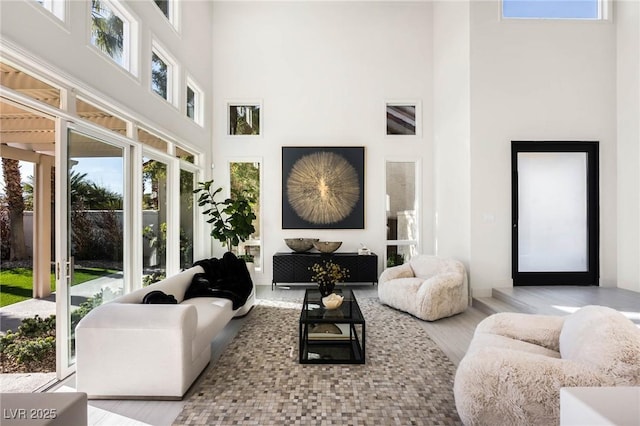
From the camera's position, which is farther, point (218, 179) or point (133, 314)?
point (218, 179)

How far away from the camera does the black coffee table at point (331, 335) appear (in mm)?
2930

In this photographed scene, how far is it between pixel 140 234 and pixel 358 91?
4.54m

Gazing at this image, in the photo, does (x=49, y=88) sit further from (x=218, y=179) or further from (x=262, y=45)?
(x=262, y=45)

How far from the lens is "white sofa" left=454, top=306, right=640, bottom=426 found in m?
1.63

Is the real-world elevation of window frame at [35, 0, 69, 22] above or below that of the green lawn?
above

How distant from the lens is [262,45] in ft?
20.7

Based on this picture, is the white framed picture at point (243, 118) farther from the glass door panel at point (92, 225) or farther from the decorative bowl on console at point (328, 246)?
the glass door panel at point (92, 225)

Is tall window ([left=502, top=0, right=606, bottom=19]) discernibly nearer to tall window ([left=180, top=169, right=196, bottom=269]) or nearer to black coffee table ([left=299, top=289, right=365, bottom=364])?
black coffee table ([left=299, top=289, right=365, bottom=364])

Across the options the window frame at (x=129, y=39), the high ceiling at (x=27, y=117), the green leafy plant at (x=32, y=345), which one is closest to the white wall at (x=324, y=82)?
the window frame at (x=129, y=39)

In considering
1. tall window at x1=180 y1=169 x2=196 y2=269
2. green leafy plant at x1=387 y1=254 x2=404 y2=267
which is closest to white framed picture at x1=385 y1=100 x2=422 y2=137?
green leafy plant at x1=387 y1=254 x2=404 y2=267

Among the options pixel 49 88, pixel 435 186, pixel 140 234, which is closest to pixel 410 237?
pixel 435 186

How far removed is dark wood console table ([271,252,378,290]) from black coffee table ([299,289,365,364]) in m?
2.17

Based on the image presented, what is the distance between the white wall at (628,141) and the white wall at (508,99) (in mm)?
323

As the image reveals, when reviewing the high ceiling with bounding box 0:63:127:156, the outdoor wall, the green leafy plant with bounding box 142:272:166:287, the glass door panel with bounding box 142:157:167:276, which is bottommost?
the green leafy plant with bounding box 142:272:166:287
